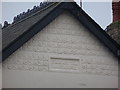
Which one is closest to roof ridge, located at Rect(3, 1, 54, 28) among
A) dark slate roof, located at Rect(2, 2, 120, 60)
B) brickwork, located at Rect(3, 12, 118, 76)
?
dark slate roof, located at Rect(2, 2, 120, 60)

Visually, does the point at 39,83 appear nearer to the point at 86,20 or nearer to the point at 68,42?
the point at 68,42

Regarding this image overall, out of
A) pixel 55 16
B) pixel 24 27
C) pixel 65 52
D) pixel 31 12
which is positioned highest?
pixel 31 12

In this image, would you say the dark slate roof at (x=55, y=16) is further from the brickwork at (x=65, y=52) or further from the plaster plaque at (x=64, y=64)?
the plaster plaque at (x=64, y=64)

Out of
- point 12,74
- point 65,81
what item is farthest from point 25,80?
point 65,81

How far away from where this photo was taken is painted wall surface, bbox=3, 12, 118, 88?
38.8ft

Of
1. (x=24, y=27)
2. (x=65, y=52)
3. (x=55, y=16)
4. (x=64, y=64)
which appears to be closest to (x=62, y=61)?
(x=64, y=64)

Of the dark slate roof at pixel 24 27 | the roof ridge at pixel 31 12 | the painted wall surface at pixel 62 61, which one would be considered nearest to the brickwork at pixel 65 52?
the painted wall surface at pixel 62 61

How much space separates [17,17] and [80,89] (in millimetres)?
5611

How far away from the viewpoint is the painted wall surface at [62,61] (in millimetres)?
11836

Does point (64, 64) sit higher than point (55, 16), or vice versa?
point (55, 16)

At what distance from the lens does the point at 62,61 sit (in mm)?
12203

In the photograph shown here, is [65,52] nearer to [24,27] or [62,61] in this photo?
[62,61]

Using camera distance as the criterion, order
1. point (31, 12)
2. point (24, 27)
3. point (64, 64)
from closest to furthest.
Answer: point (64, 64) < point (24, 27) < point (31, 12)

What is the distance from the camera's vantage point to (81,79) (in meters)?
12.2
